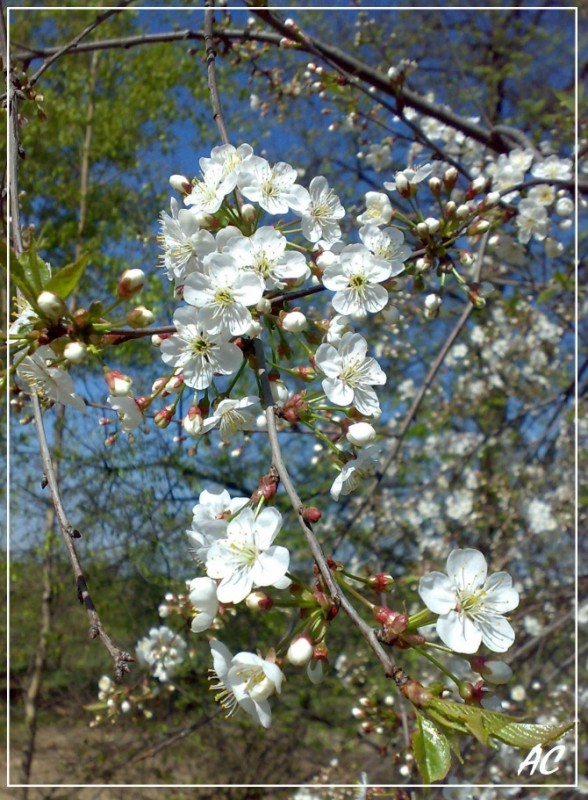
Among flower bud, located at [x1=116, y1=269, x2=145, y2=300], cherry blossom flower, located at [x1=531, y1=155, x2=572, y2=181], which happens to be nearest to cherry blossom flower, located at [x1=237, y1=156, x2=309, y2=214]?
flower bud, located at [x1=116, y1=269, x2=145, y2=300]

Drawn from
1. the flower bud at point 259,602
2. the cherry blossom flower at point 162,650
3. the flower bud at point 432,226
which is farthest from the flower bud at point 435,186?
the cherry blossom flower at point 162,650

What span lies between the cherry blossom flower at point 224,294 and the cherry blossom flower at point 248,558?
0.21 m

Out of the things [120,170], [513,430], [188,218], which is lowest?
[188,218]

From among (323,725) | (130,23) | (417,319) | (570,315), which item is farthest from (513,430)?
(130,23)

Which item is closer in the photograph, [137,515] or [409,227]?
[409,227]

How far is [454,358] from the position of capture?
11.5 ft

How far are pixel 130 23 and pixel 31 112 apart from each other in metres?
0.51

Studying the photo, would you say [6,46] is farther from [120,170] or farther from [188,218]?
[120,170]

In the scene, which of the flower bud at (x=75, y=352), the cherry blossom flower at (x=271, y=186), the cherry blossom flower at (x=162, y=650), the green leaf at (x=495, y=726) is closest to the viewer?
the green leaf at (x=495, y=726)

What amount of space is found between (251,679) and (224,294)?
1.24 feet

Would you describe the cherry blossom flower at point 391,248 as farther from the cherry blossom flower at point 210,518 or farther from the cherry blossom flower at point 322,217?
the cherry blossom flower at point 210,518

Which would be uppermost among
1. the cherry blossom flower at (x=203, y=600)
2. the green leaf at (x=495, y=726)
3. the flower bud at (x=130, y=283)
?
the flower bud at (x=130, y=283)

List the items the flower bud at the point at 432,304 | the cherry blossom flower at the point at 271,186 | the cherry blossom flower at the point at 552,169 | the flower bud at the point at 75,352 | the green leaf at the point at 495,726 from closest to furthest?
the green leaf at the point at 495,726
the flower bud at the point at 75,352
the cherry blossom flower at the point at 271,186
the flower bud at the point at 432,304
the cherry blossom flower at the point at 552,169

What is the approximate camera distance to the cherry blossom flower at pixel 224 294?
68 cm
